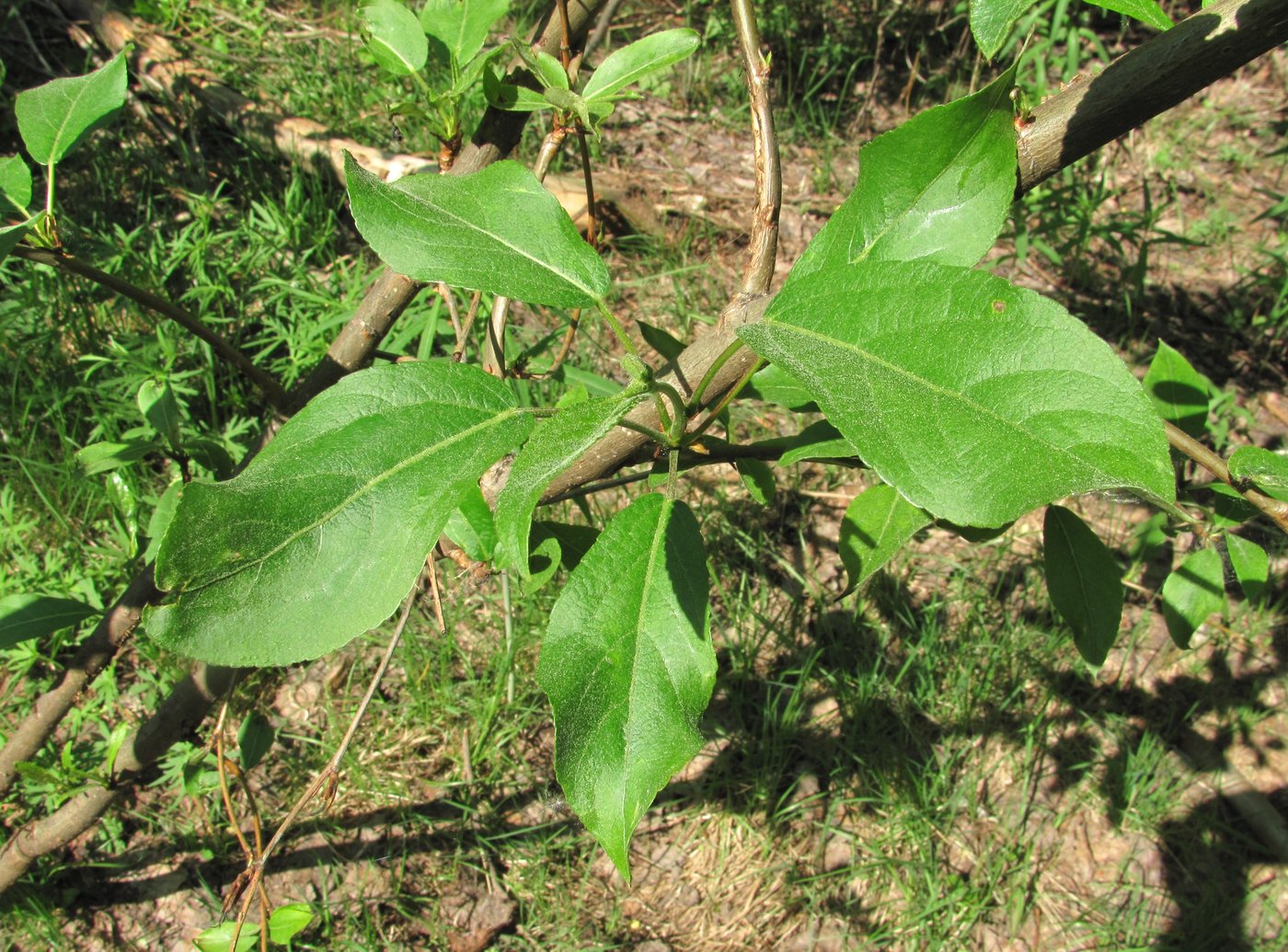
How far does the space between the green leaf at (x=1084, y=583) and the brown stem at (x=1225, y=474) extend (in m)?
0.29

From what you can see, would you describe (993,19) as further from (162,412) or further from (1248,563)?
(162,412)

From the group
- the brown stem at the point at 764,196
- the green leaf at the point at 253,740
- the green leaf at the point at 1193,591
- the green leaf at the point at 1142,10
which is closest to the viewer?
the green leaf at the point at 1142,10

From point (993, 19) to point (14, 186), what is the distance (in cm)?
115

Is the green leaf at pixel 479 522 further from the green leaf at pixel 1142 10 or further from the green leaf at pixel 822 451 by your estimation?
the green leaf at pixel 1142 10

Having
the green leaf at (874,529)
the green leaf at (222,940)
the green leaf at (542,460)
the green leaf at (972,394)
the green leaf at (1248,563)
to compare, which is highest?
the green leaf at (972,394)

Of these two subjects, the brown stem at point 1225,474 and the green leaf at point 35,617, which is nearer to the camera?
the brown stem at point 1225,474

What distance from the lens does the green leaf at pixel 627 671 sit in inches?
35.3

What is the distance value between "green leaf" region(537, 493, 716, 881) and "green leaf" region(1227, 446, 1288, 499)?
0.57 metres

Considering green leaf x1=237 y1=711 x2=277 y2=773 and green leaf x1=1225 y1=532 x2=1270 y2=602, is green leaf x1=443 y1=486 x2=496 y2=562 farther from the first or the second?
green leaf x1=1225 y1=532 x2=1270 y2=602

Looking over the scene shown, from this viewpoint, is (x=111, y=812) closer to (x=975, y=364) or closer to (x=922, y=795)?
(x=922, y=795)

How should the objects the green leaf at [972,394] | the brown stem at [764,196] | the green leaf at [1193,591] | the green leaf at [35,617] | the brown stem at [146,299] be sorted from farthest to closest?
the green leaf at [35,617] → the green leaf at [1193,591] → the brown stem at [146,299] → the brown stem at [764,196] → the green leaf at [972,394]

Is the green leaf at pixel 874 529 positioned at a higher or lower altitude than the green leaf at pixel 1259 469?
lower

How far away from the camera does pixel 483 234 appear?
1.06 m

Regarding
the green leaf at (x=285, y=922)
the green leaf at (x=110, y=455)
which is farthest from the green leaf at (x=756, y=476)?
the green leaf at (x=110, y=455)
